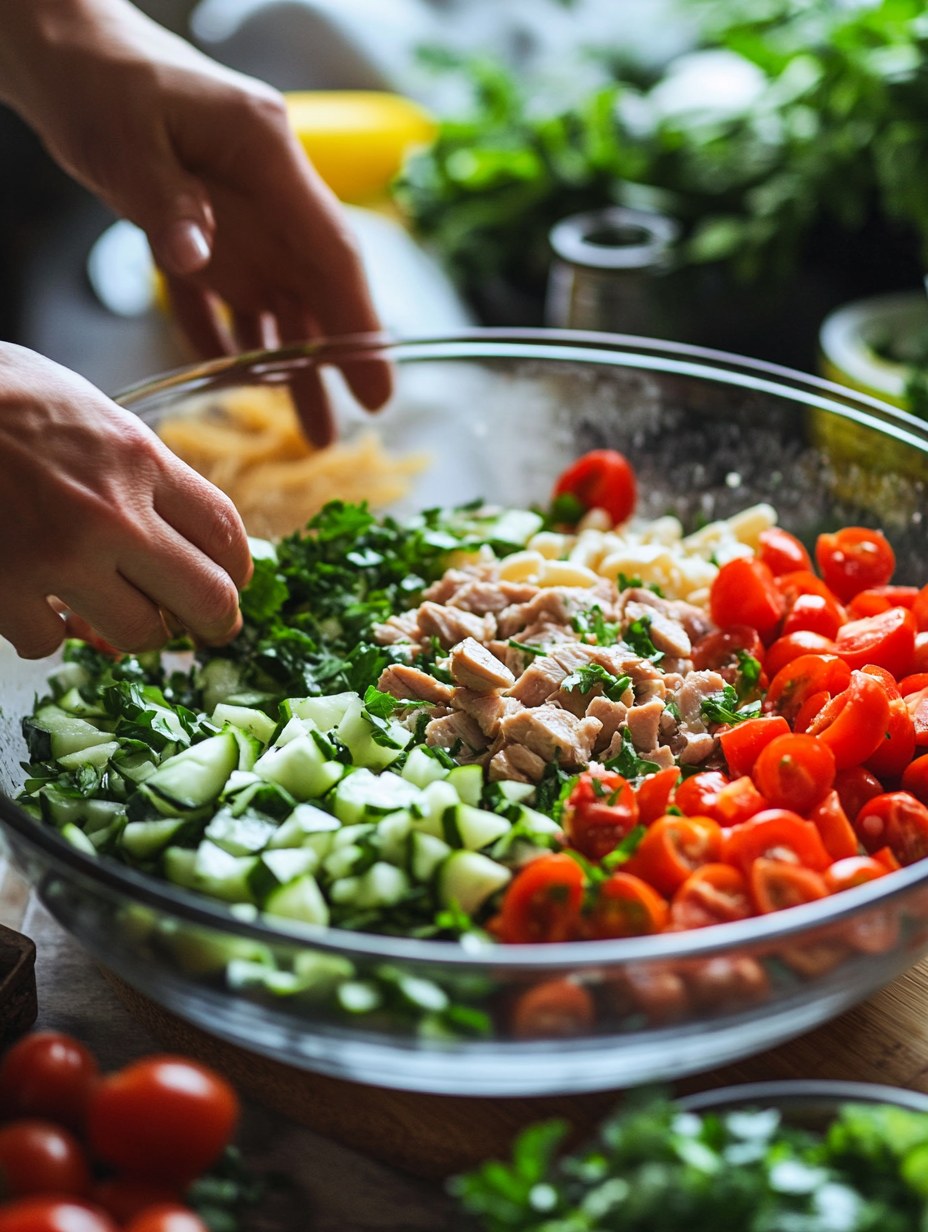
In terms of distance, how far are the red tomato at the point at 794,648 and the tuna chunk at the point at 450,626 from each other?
0.46 meters

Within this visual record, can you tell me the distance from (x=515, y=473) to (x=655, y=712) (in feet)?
3.26

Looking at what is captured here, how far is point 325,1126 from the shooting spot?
56.0 inches

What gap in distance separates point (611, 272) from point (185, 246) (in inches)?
61.6

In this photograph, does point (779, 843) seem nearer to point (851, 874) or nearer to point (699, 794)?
point (851, 874)

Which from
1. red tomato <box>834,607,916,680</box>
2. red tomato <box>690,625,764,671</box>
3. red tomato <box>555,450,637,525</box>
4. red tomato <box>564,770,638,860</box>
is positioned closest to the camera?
red tomato <box>564,770,638,860</box>

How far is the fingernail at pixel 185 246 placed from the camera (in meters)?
1.98

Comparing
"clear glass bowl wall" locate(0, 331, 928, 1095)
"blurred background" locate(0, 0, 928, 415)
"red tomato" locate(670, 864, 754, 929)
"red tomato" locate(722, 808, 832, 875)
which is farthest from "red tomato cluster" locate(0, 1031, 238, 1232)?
"blurred background" locate(0, 0, 928, 415)

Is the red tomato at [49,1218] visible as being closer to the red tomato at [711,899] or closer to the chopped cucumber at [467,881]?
the chopped cucumber at [467,881]

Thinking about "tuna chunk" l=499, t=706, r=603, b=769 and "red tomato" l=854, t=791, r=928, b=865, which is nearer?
"red tomato" l=854, t=791, r=928, b=865

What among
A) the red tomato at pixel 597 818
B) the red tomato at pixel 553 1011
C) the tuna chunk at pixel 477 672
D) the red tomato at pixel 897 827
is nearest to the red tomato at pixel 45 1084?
the red tomato at pixel 553 1011

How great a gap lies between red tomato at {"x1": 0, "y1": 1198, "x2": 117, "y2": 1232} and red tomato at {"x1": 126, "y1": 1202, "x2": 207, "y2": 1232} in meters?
0.03

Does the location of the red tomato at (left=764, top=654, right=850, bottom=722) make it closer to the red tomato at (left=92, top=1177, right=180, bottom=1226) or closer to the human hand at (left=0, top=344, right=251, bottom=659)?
the human hand at (left=0, top=344, right=251, bottom=659)

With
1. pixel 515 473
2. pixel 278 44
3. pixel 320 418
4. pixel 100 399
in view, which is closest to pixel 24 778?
pixel 100 399

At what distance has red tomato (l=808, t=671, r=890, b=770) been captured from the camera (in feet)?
5.29
